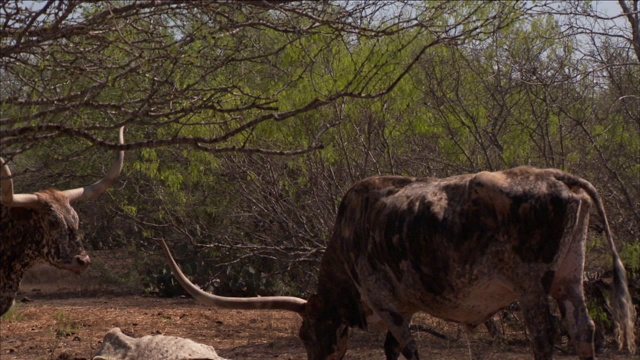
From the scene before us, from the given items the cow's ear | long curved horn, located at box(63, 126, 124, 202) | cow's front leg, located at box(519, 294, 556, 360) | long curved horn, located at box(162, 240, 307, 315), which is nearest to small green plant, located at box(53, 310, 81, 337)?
long curved horn, located at box(63, 126, 124, 202)

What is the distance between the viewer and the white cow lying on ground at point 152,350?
309 inches

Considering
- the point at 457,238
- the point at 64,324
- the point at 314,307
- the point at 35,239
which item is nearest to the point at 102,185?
the point at 35,239

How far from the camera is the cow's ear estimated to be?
7.82m

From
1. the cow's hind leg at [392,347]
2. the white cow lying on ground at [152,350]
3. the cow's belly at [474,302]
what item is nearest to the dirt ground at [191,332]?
the cow's hind leg at [392,347]

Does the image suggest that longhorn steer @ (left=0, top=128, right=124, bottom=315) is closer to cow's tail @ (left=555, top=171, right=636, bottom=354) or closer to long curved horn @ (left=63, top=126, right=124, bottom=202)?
long curved horn @ (left=63, top=126, right=124, bottom=202)

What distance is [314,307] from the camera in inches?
309

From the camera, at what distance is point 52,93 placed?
6816mm

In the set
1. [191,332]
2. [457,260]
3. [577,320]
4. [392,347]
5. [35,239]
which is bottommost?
[191,332]

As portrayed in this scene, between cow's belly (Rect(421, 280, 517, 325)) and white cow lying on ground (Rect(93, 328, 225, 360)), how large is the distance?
1819 millimetres

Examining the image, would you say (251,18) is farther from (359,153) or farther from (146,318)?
(146,318)

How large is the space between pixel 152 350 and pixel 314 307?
4.11ft

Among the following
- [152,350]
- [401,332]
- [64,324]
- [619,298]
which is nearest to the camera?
[619,298]

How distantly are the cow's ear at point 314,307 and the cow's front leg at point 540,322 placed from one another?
1823 millimetres

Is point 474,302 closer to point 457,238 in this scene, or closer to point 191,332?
point 457,238
